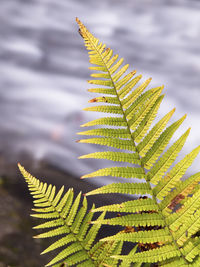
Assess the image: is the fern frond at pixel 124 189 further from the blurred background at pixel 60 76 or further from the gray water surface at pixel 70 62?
the gray water surface at pixel 70 62

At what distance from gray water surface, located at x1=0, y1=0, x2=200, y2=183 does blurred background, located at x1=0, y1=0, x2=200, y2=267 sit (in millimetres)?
25

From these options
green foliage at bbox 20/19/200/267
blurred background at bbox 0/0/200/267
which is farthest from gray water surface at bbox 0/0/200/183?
green foliage at bbox 20/19/200/267

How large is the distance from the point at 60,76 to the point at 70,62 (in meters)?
0.75

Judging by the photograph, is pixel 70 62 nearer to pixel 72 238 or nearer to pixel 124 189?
pixel 72 238

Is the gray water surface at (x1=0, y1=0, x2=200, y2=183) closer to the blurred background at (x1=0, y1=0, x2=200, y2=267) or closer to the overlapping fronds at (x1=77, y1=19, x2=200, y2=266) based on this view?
the blurred background at (x1=0, y1=0, x2=200, y2=267)

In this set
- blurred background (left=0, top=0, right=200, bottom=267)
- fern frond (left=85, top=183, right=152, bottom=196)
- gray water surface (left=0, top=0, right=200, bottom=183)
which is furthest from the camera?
gray water surface (left=0, top=0, right=200, bottom=183)

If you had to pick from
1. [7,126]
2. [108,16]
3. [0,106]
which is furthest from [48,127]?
[108,16]

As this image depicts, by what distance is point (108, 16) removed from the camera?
474 inches

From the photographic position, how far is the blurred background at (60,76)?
18.0 ft

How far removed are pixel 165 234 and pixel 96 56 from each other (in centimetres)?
66

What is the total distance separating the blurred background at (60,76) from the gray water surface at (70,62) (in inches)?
1.0

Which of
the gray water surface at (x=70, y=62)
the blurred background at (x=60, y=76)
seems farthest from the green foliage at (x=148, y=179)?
the gray water surface at (x=70, y=62)

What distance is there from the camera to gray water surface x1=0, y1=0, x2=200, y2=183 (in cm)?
727

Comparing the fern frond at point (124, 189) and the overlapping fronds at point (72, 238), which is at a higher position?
the fern frond at point (124, 189)
